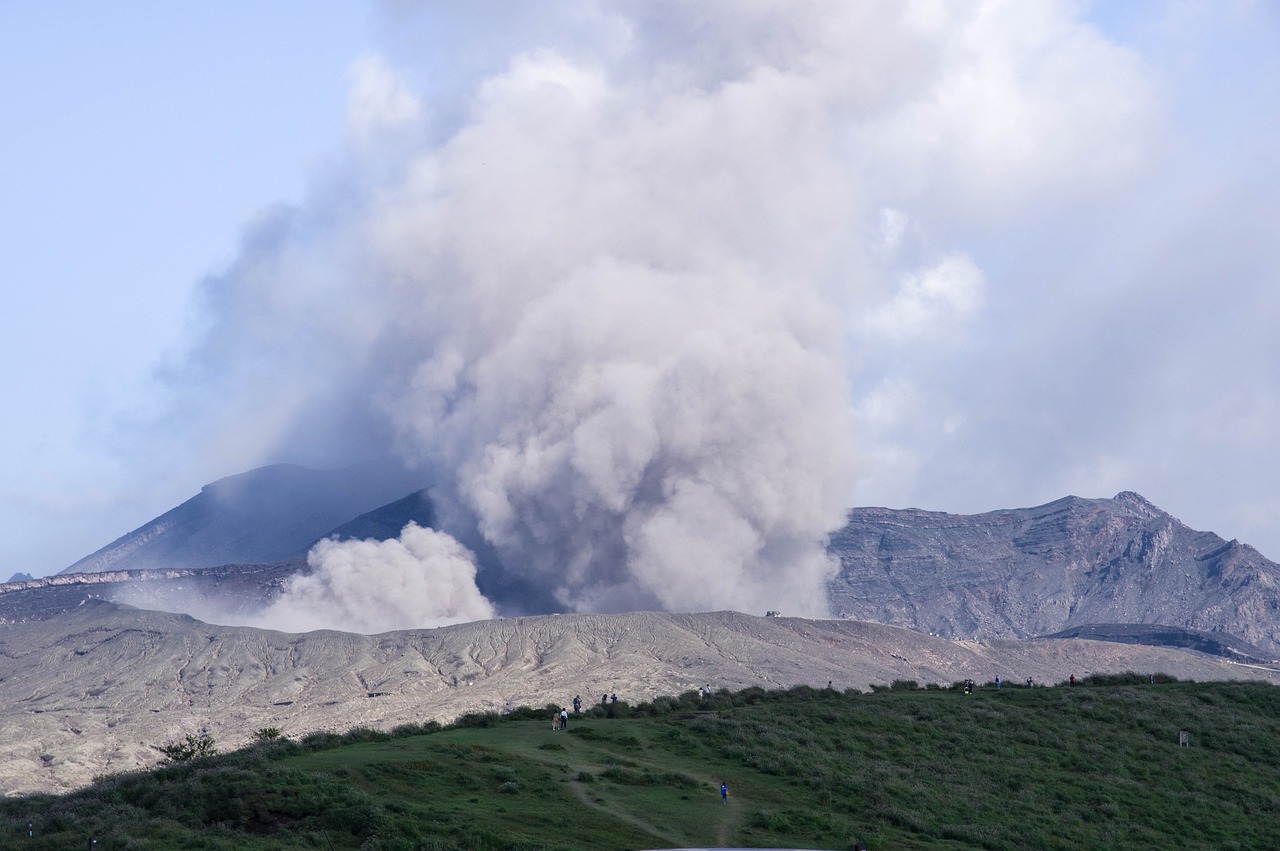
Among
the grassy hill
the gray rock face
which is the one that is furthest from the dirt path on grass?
the gray rock face

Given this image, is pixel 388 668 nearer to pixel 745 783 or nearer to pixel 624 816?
pixel 745 783

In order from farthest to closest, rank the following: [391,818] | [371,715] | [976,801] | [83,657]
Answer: [83,657] < [371,715] < [976,801] < [391,818]

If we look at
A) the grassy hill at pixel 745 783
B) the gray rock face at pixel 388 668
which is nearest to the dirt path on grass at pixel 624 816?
the grassy hill at pixel 745 783

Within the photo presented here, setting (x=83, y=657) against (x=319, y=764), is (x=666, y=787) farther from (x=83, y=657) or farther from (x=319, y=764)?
(x=83, y=657)

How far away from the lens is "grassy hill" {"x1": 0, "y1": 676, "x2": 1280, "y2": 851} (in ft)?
130

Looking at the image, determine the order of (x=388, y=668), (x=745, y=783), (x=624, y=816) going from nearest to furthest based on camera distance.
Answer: (x=624, y=816), (x=745, y=783), (x=388, y=668)

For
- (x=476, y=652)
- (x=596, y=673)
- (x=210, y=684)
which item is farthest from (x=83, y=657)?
(x=596, y=673)

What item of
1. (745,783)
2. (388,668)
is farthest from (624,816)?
(388,668)

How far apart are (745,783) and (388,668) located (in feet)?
321

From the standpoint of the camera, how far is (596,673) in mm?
131000

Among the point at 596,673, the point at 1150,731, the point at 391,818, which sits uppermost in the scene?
the point at 596,673

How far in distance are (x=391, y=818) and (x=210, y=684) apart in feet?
358

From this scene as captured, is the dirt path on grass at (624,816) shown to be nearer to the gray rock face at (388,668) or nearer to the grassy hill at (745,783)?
the grassy hill at (745,783)

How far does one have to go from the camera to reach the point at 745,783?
163ft
